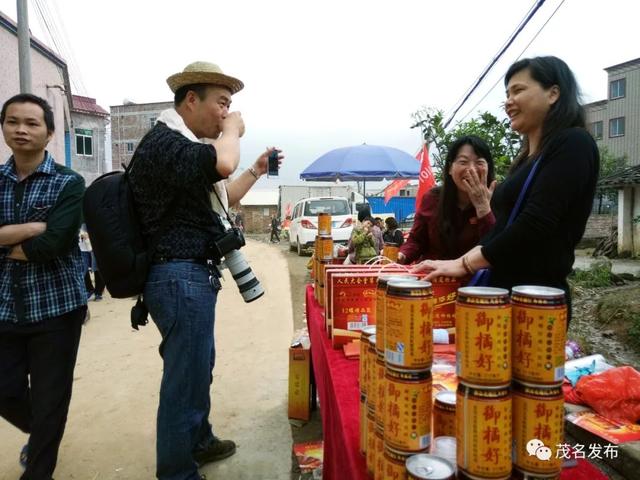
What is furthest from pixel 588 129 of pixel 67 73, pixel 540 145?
pixel 67 73

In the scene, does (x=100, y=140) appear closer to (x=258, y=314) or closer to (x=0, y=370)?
(x=258, y=314)

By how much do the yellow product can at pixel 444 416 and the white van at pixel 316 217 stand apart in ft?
36.8

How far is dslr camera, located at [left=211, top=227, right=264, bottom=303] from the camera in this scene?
1952mm

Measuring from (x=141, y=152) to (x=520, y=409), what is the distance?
159cm

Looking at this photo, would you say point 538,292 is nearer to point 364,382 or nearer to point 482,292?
point 482,292

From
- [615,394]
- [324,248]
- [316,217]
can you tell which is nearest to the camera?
[615,394]

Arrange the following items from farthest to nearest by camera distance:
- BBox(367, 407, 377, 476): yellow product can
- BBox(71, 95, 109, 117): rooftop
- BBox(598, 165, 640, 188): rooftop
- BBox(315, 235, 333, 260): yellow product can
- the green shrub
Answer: BBox(71, 95, 109, 117): rooftop
BBox(598, 165, 640, 188): rooftop
the green shrub
BBox(315, 235, 333, 260): yellow product can
BBox(367, 407, 377, 476): yellow product can

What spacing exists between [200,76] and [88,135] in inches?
1000

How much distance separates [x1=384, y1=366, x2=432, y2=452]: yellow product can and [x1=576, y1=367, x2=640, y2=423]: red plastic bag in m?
1.65

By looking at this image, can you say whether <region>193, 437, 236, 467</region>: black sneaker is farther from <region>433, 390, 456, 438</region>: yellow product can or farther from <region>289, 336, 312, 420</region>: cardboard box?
<region>433, 390, 456, 438</region>: yellow product can

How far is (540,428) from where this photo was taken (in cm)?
91

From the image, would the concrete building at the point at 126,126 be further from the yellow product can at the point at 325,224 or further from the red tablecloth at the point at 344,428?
the red tablecloth at the point at 344,428

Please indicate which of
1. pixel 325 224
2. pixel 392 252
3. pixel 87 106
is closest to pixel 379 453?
pixel 392 252

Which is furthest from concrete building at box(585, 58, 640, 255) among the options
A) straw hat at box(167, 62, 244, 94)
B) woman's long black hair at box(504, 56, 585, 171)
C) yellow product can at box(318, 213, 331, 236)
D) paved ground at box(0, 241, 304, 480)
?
straw hat at box(167, 62, 244, 94)
